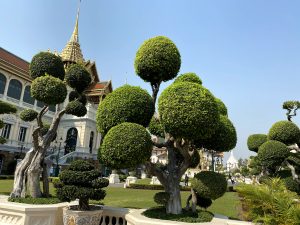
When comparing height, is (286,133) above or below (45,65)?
below

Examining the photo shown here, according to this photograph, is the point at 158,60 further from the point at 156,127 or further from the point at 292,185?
the point at 292,185

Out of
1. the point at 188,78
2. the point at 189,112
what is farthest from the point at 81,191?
the point at 188,78

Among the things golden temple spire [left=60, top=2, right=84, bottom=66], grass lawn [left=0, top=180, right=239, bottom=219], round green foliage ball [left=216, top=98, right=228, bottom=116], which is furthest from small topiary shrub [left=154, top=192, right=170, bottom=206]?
golden temple spire [left=60, top=2, right=84, bottom=66]

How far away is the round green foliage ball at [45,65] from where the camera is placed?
10812 mm

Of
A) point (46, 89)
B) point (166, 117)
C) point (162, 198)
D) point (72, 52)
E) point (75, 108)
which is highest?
point (72, 52)

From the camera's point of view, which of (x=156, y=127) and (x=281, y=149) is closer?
(x=156, y=127)

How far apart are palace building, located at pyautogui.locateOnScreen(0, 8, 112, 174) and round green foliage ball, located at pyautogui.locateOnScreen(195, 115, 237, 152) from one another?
1085 inches

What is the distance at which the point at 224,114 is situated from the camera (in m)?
9.06

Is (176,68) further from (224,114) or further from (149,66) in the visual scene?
(224,114)

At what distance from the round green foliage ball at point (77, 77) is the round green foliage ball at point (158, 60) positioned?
3.28 meters

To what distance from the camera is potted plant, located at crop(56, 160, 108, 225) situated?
7.20 metres

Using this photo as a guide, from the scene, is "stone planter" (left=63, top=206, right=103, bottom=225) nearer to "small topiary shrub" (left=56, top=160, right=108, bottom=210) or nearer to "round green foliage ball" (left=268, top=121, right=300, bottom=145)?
"small topiary shrub" (left=56, top=160, right=108, bottom=210)

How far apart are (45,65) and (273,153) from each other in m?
11.2

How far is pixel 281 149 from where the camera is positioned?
44.5ft
